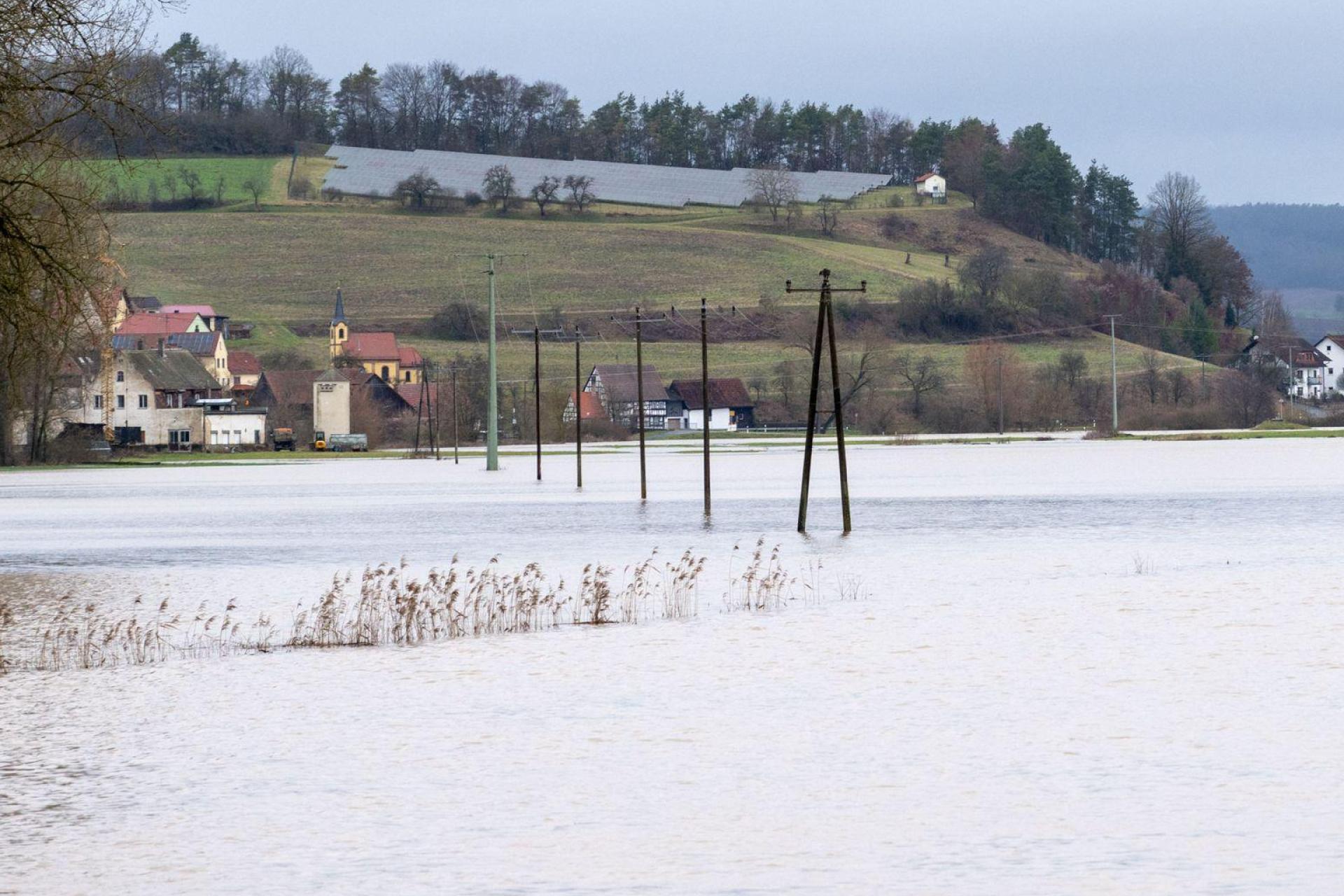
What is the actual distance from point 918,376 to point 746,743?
555 feet

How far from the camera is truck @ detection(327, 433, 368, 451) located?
16000 centimetres

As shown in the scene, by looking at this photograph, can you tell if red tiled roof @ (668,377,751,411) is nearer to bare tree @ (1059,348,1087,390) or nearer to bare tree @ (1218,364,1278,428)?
bare tree @ (1059,348,1087,390)

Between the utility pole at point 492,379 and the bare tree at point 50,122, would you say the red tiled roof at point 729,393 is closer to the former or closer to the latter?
the utility pole at point 492,379

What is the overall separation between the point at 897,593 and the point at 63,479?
7361 centimetres

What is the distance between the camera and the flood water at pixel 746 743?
12312 millimetres

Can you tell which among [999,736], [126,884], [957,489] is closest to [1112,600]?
[999,736]

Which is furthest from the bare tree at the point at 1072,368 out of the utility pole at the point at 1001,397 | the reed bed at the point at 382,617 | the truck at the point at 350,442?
the reed bed at the point at 382,617

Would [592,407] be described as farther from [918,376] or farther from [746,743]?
[746,743]

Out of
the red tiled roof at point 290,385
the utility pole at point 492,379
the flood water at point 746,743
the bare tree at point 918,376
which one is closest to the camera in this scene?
the flood water at point 746,743

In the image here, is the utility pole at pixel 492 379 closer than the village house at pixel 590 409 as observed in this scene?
Yes

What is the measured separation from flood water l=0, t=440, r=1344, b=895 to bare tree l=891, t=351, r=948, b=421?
142879 millimetres

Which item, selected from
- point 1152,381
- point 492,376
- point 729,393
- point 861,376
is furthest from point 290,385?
point 492,376

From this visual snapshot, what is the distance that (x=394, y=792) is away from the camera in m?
14.9

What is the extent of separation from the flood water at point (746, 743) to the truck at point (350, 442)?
122205 millimetres
